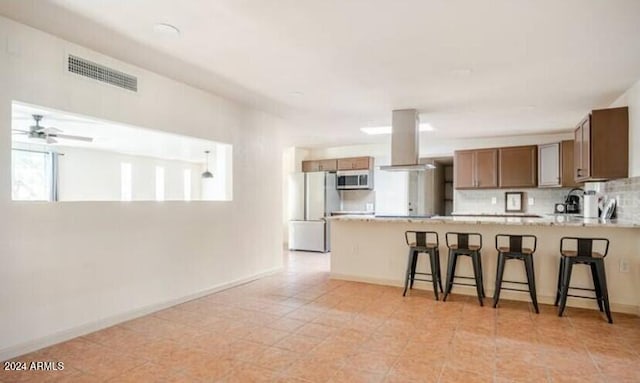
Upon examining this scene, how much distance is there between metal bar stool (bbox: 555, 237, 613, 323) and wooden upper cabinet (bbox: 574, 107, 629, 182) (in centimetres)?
78

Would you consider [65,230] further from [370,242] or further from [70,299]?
[370,242]

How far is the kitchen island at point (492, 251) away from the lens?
374 cm

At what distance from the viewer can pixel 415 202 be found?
7.74 metres

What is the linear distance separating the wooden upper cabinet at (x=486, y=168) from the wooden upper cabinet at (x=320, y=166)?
116 inches

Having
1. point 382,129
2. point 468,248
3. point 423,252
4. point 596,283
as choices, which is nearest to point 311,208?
point 382,129

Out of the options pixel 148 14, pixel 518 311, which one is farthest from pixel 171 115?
pixel 518 311

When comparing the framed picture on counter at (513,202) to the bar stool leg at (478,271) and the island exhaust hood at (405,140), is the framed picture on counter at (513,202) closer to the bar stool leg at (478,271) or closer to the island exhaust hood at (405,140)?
the island exhaust hood at (405,140)

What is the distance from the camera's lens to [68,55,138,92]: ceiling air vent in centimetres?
301

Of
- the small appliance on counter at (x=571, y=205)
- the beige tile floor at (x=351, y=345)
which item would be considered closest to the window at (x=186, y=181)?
the beige tile floor at (x=351, y=345)

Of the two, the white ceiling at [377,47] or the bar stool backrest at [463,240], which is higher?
the white ceiling at [377,47]

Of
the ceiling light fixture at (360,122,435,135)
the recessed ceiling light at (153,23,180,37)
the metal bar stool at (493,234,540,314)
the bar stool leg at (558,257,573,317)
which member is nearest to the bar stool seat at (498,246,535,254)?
the metal bar stool at (493,234,540,314)

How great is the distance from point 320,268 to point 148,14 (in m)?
4.50

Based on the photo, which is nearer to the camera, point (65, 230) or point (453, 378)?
point (453, 378)

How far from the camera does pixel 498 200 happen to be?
6965 mm
